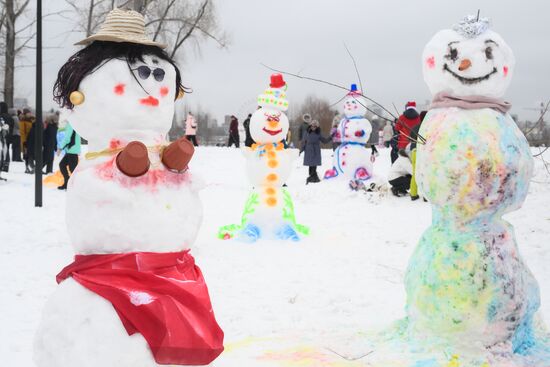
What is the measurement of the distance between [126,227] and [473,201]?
2193 millimetres

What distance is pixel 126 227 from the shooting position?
2.65 m

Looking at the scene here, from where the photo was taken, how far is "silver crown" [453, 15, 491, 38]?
3809 mm

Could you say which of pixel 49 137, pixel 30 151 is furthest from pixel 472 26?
pixel 30 151

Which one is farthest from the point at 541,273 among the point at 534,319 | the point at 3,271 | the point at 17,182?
the point at 17,182

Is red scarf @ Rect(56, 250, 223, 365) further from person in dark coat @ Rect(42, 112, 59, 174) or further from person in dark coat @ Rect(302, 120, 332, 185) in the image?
person in dark coat @ Rect(42, 112, 59, 174)

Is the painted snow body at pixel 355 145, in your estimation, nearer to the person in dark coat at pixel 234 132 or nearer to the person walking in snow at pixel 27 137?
the person walking in snow at pixel 27 137

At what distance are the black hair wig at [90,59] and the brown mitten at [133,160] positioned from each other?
0.46m

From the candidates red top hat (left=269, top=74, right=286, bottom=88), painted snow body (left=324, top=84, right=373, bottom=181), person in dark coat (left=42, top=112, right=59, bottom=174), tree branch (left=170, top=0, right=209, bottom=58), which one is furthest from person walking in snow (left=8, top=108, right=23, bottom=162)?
red top hat (left=269, top=74, right=286, bottom=88)

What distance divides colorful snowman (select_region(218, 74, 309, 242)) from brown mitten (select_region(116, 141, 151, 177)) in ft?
16.5

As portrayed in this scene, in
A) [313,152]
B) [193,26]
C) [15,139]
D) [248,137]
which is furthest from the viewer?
[193,26]

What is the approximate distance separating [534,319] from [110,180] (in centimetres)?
296

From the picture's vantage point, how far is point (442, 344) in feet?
12.0

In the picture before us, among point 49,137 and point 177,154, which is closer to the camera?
point 177,154

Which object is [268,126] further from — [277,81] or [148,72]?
[148,72]
